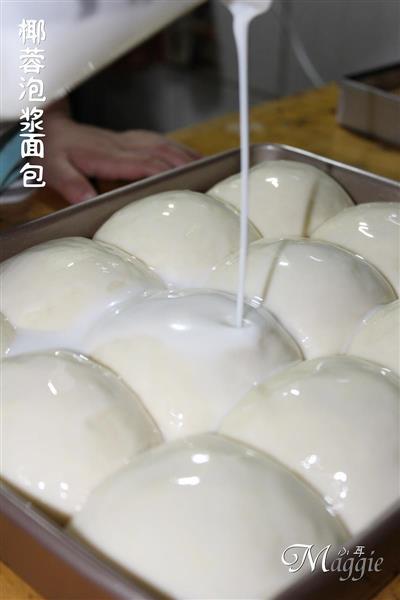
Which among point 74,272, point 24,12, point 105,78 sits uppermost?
point 24,12

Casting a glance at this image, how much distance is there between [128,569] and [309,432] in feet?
0.58

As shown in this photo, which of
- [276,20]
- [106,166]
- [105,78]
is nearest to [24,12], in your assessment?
[106,166]

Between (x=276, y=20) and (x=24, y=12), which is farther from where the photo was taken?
(x=276, y=20)

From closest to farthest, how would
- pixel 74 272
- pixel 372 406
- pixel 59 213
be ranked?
1. pixel 372 406
2. pixel 74 272
3. pixel 59 213

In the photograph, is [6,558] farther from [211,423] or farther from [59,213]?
[59,213]

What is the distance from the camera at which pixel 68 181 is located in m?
1.17

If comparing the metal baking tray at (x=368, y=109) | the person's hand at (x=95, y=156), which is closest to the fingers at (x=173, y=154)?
the person's hand at (x=95, y=156)

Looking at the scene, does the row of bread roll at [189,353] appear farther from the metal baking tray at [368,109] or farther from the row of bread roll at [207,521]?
the metal baking tray at [368,109]

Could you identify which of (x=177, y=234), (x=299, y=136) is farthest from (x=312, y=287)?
(x=299, y=136)

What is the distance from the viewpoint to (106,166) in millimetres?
1214

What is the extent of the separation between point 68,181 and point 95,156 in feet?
0.28

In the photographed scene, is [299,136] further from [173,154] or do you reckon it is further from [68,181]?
[68,181]

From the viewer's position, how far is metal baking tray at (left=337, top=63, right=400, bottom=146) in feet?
4.51

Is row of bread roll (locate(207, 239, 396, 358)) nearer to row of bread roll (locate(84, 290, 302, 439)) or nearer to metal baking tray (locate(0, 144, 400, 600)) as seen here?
row of bread roll (locate(84, 290, 302, 439))
